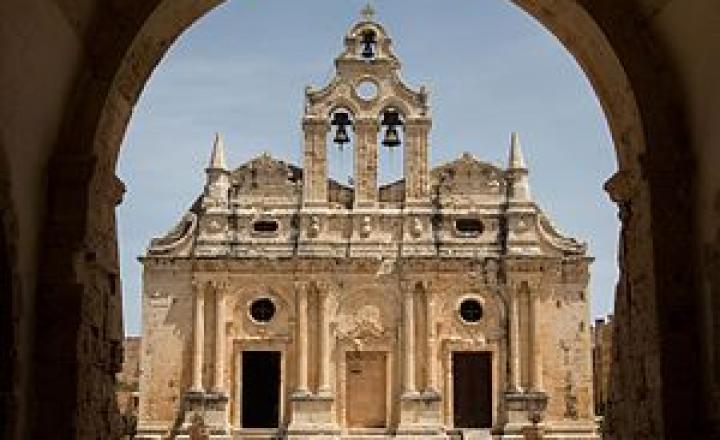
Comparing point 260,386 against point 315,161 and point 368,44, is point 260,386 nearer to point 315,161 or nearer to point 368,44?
point 315,161

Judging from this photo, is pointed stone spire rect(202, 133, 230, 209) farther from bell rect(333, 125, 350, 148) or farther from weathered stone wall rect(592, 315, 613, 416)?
weathered stone wall rect(592, 315, 613, 416)

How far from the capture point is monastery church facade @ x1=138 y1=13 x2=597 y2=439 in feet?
94.4

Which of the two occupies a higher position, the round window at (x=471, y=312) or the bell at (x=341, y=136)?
the bell at (x=341, y=136)

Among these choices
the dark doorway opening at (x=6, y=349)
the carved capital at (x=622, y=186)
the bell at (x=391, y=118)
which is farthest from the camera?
the bell at (x=391, y=118)

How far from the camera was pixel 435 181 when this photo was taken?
101 ft

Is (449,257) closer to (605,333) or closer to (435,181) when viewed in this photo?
(435,181)

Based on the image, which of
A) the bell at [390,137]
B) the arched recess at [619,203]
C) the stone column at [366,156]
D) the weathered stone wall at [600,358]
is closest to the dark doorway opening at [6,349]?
the arched recess at [619,203]

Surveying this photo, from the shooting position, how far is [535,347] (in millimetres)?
29000

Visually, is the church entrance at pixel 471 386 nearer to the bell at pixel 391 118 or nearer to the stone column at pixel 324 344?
the stone column at pixel 324 344

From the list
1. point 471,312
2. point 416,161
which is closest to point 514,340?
point 471,312

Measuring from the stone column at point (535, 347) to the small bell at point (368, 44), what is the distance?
8.01 metres

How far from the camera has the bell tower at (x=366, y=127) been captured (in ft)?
98.6

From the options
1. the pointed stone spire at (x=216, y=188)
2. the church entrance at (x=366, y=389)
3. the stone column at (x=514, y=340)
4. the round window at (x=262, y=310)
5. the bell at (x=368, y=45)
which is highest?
the bell at (x=368, y=45)

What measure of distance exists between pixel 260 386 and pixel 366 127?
7.46m
